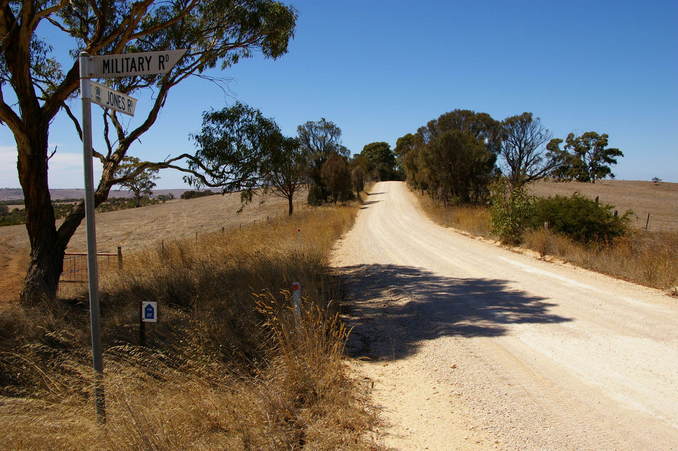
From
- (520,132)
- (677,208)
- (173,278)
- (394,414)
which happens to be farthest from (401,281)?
(677,208)

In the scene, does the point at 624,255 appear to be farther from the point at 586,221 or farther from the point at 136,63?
the point at 136,63

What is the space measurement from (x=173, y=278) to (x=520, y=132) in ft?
133

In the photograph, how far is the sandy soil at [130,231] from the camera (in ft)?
54.9

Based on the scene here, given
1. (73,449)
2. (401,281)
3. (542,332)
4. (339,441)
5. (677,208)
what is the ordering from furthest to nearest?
(677,208), (401,281), (542,332), (339,441), (73,449)

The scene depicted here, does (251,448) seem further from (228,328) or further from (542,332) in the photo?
(542,332)

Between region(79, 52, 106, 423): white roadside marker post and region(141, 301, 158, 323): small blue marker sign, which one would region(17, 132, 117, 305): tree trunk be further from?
region(79, 52, 106, 423): white roadside marker post

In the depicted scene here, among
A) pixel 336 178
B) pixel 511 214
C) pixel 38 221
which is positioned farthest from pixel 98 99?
pixel 336 178

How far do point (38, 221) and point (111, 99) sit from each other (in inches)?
308

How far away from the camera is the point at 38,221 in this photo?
9.78 metres

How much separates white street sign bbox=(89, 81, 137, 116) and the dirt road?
3.52m

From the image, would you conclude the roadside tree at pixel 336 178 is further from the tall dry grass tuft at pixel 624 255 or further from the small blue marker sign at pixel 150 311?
the small blue marker sign at pixel 150 311

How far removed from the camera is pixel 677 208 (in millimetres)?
42344

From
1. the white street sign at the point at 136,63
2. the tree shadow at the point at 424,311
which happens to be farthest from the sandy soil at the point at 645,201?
the white street sign at the point at 136,63

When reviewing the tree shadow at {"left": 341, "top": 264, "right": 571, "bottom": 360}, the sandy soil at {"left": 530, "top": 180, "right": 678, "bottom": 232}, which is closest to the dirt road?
the tree shadow at {"left": 341, "top": 264, "right": 571, "bottom": 360}
